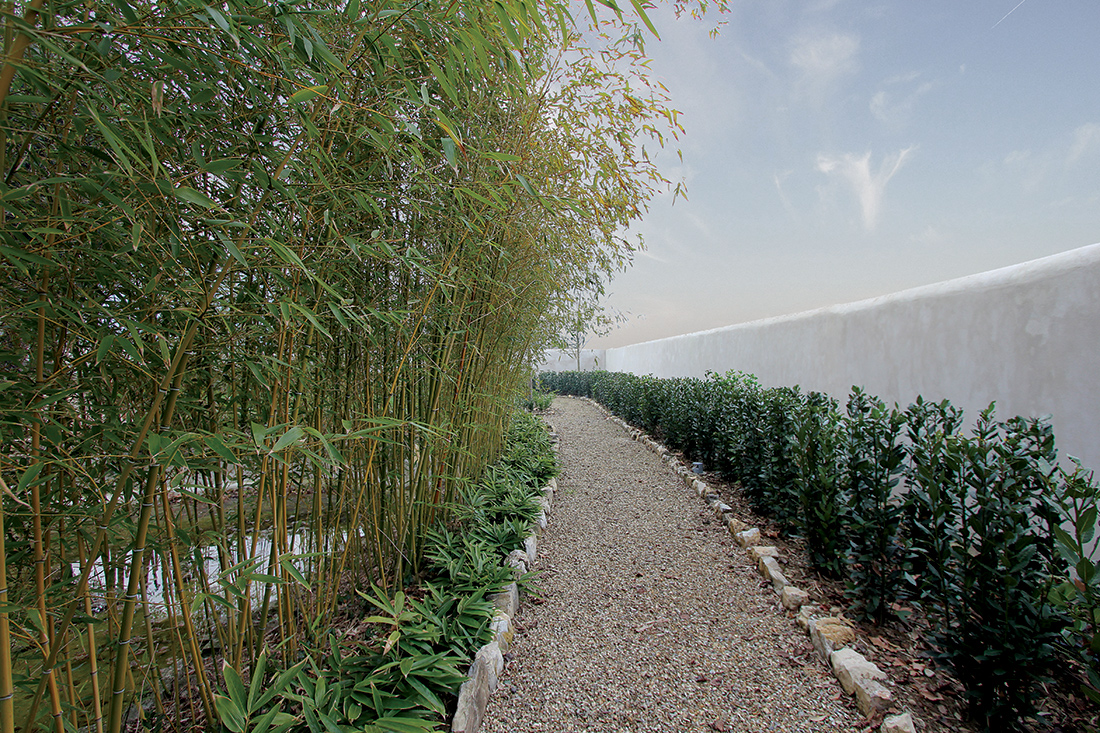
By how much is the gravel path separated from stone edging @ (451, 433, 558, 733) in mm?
54

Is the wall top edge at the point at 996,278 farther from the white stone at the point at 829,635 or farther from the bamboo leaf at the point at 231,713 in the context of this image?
the bamboo leaf at the point at 231,713

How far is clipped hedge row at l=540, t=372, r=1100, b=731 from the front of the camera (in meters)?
1.14

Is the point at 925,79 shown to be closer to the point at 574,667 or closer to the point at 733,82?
the point at 733,82

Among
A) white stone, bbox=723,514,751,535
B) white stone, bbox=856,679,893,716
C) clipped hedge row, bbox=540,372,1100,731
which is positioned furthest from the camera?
white stone, bbox=723,514,751,535

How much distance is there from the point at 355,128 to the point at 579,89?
4.68ft

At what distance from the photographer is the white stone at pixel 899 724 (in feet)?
3.92

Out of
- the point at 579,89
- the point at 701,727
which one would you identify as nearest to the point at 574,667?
the point at 701,727

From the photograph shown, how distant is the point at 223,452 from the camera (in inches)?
22.9

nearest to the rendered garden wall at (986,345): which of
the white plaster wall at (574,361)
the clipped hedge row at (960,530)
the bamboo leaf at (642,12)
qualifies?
the clipped hedge row at (960,530)

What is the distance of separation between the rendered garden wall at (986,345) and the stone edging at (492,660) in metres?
2.49

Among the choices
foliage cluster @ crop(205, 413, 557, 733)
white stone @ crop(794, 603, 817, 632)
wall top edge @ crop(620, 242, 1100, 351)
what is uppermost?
wall top edge @ crop(620, 242, 1100, 351)

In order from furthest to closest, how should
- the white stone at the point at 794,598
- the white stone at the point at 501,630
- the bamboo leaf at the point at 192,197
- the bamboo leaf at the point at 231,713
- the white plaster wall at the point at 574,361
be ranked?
the white plaster wall at the point at 574,361 < the white stone at the point at 794,598 < the white stone at the point at 501,630 < the bamboo leaf at the point at 231,713 < the bamboo leaf at the point at 192,197

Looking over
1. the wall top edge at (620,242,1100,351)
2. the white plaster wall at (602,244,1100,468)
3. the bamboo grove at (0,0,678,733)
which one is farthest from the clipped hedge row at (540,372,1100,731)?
the bamboo grove at (0,0,678,733)

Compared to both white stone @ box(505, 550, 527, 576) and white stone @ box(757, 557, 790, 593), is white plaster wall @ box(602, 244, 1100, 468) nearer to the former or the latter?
white stone @ box(757, 557, 790, 593)
